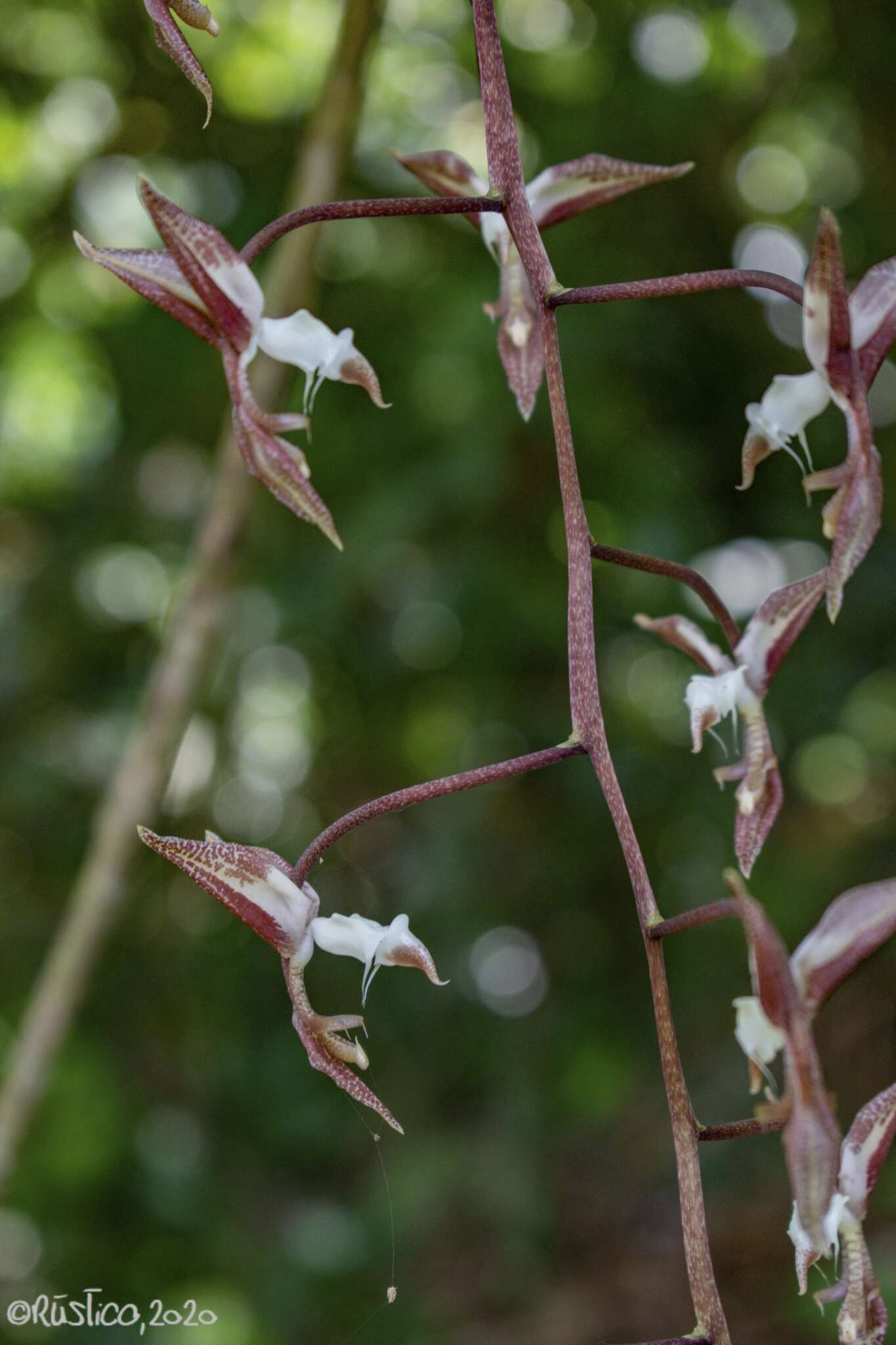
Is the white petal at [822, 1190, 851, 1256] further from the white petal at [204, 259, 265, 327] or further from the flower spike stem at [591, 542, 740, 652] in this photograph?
the white petal at [204, 259, 265, 327]

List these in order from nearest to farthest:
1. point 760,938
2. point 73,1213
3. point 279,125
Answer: point 760,938 < point 73,1213 < point 279,125

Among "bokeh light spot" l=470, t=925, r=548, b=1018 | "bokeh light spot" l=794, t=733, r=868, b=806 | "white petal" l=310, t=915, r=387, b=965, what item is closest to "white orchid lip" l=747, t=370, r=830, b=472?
"white petal" l=310, t=915, r=387, b=965

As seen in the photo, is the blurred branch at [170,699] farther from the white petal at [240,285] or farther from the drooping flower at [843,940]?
the drooping flower at [843,940]

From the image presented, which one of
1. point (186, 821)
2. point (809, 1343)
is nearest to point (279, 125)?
point (186, 821)

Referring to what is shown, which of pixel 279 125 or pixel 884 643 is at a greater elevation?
pixel 279 125

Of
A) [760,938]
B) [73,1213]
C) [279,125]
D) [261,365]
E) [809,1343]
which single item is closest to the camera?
[760,938]

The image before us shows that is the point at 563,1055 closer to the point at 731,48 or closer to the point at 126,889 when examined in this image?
the point at 126,889

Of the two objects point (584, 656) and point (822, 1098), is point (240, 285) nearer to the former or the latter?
point (584, 656)

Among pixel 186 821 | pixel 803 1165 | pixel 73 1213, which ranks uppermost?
pixel 186 821
